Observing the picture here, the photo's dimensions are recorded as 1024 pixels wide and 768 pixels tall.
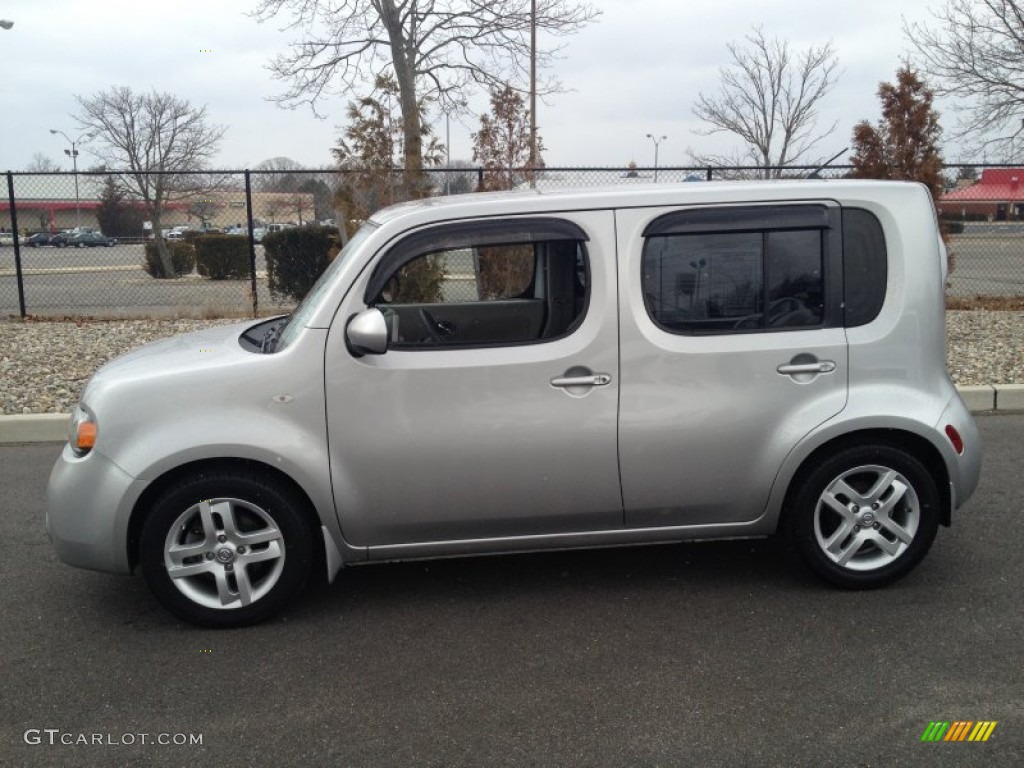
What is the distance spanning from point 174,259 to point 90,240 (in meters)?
1.84

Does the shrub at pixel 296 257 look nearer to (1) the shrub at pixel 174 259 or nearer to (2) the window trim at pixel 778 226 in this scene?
(1) the shrub at pixel 174 259

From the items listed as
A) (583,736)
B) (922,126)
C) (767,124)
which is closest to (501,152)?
(922,126)

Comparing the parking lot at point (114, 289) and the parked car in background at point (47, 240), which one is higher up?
the parked car in background at point (47, 240)

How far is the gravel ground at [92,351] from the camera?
851 cm

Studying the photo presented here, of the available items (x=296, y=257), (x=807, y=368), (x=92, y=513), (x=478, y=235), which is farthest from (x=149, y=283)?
(x=807, y=368)

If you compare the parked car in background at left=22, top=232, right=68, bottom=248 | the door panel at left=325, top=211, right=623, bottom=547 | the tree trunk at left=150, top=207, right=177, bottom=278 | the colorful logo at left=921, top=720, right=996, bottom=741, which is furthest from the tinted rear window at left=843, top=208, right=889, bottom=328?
the parked car in background at left=22, top=232, right=68, bottom=248

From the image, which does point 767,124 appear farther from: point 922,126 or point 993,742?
point 993,742

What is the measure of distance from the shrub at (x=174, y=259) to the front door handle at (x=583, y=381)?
17501 mm

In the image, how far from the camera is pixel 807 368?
13.6 feet

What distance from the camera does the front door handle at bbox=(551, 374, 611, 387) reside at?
4.03 m

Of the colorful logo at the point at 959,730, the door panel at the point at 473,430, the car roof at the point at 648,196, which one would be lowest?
the colorful logo at the point at 959,730

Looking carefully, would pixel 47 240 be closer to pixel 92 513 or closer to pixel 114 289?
pixel 114 289

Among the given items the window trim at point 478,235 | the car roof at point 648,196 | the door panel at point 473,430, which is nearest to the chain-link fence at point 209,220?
the car roof at point 648,196

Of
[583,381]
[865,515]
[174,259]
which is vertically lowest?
[865,515]
